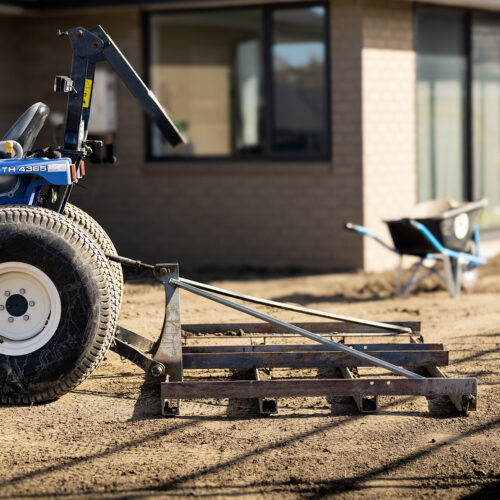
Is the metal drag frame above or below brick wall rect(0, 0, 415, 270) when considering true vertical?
below

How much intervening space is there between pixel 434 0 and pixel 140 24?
350 centimetres

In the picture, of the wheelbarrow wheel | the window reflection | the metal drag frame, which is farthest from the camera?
the window reflection

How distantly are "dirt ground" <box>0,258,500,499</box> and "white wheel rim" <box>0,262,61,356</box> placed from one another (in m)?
0.40

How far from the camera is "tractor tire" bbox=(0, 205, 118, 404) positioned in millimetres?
5473

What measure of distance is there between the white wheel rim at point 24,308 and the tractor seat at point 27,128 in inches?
35.7

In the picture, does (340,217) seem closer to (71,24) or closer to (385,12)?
(385,12)

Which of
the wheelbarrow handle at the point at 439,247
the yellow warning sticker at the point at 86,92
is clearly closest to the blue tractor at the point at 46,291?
the yellow warning sticker at the point at 86,92

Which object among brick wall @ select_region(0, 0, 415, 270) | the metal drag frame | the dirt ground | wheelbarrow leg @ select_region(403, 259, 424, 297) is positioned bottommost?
the dirt ground

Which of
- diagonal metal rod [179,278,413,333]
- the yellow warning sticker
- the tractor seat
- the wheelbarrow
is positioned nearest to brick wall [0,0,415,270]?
the wheelbarrow

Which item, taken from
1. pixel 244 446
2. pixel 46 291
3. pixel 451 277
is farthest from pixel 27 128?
pixel 451 277

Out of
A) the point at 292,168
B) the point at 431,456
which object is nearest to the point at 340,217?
the point at 292,168

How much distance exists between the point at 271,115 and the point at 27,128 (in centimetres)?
541

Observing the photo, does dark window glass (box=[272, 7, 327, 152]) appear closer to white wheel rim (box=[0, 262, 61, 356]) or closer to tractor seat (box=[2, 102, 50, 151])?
tractor seat (box=[2, 102, 50, 151])

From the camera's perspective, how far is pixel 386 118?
35.9ft
